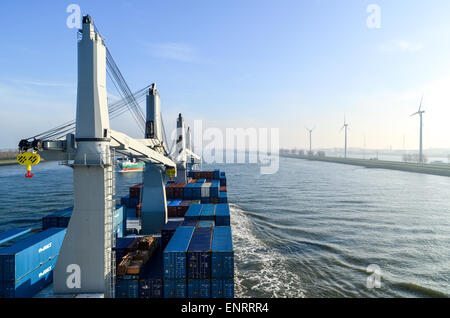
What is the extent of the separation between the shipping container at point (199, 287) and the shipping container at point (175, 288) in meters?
0.40

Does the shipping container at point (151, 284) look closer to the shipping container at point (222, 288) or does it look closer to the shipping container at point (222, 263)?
the shipping container at point (222, 288)

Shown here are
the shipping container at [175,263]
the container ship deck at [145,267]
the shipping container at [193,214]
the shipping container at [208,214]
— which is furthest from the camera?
the shipping container at [208,214]

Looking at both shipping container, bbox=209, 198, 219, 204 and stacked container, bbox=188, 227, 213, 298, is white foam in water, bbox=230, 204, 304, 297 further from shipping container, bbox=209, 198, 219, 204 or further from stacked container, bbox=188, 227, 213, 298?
shipping container, bbox=209, 198, 219, 204

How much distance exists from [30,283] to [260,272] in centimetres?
1840

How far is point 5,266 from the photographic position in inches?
603

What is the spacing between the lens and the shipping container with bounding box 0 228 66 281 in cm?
1535

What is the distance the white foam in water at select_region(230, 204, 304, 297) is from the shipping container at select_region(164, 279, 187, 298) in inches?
234

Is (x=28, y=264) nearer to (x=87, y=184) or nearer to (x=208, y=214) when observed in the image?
(x=87, y=184)

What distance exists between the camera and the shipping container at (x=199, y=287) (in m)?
17.2

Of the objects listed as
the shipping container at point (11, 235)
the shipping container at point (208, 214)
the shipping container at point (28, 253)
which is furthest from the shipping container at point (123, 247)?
the shipping container at point (208, 214)

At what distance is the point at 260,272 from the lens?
25125mm

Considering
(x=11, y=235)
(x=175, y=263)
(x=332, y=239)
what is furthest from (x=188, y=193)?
(x=175, y=263)

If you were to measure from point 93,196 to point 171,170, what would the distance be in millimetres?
13837
